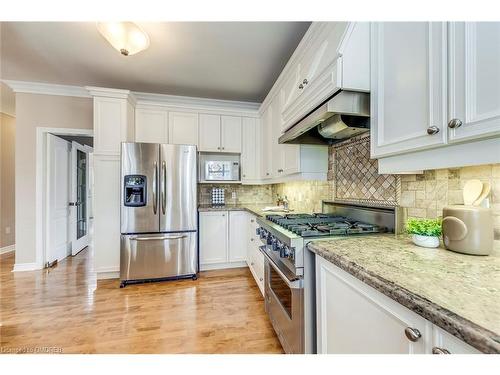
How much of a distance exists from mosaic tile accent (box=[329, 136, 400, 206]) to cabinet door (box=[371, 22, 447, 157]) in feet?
1.39

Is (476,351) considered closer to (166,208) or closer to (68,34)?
(166,208)

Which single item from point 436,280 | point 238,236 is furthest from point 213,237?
point 436,280

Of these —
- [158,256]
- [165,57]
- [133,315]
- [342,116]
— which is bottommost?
[133,315]

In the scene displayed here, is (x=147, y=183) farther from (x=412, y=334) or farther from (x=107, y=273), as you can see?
(x=412, y=334)

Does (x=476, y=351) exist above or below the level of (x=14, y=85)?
below

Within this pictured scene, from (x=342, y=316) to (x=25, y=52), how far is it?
12.4 ft

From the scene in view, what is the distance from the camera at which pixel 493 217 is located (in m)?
0.95

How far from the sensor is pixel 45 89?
3.22 metres

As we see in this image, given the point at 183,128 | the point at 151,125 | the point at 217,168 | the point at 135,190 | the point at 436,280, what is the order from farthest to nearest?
the point at 217,168 < the point at 183,128 < the point at 151,125 < the point at 135,190 < the point at 436,280

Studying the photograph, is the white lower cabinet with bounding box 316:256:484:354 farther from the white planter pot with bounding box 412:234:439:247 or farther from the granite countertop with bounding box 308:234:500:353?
the white planter pot with bounding box 412:234:439:247

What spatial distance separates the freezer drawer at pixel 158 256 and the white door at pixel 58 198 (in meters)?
1.61

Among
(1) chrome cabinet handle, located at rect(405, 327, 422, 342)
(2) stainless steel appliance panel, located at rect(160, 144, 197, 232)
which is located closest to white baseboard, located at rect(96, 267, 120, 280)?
(2) stainless steel appliance panel, located at rect(160, 144, 197, 232)

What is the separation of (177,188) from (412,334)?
2.69m

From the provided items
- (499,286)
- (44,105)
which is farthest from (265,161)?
(44,105)
